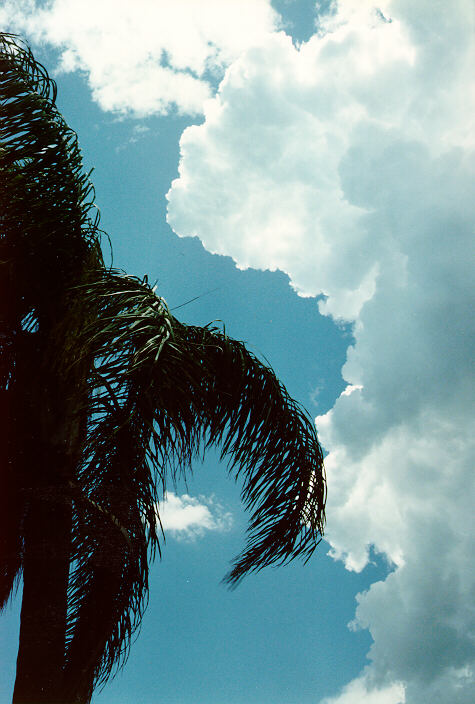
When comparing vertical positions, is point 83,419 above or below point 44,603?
above

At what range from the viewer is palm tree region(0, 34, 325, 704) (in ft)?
14.0

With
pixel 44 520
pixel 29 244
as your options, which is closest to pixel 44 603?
pixel 44 520

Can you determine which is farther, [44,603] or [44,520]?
[44,520]

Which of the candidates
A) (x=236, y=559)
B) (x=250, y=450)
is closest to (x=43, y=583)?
(x=236, y=559)

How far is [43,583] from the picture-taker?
4371 millimetres

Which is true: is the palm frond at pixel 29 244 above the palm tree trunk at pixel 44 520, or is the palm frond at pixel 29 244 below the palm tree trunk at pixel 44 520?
above

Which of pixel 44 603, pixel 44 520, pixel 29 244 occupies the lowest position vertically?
pixel 44 603

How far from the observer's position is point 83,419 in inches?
195

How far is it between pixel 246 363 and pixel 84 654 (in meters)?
2.57

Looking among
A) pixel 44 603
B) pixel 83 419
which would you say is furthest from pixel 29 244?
pixel 44 603

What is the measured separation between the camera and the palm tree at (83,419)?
4262mm

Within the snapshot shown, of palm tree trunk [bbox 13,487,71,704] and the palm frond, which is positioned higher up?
the palm frond

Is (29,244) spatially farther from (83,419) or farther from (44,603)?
(44,603)

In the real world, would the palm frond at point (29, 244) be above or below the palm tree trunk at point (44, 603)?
above
